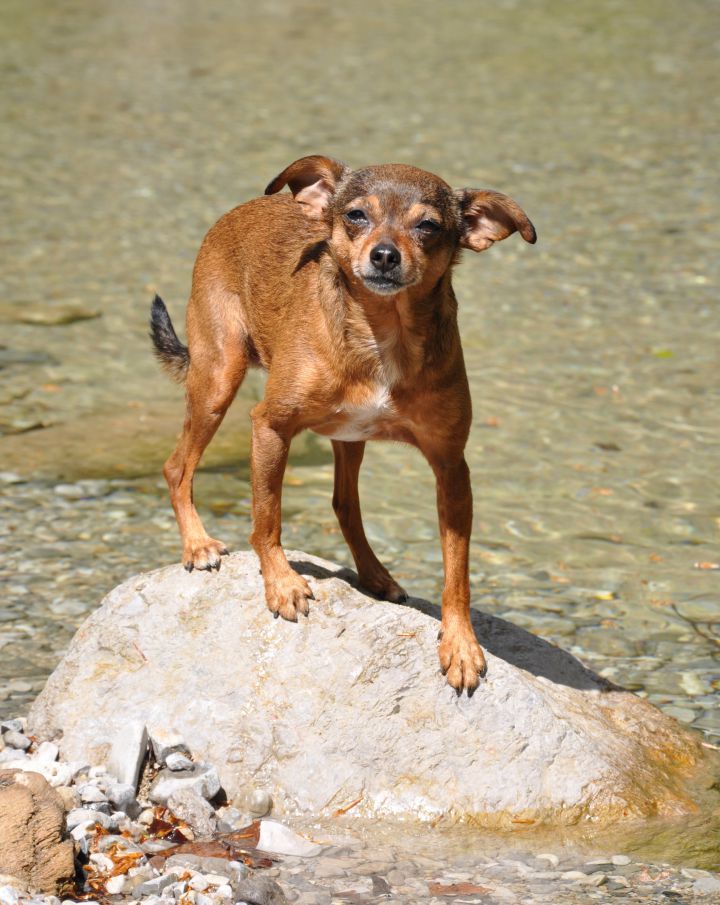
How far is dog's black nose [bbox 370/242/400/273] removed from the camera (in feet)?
16.0

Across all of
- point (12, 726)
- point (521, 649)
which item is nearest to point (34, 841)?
point (12, 726)

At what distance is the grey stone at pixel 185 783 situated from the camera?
16.7 ft

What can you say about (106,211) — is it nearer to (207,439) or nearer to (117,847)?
(207,439)

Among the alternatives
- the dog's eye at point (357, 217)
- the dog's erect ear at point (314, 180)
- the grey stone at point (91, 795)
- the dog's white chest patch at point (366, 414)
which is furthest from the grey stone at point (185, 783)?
the dog's erect ear at point (314, 180)

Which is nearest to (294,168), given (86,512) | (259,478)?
(259,478)

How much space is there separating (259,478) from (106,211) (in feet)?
28.7

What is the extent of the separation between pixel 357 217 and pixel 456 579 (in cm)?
140

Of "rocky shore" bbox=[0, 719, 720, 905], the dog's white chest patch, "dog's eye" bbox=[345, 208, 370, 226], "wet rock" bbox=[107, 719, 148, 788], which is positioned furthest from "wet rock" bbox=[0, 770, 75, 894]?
"dog's eye" bbox=[345, 208, 370, 226]

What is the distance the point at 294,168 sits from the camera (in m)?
5.45

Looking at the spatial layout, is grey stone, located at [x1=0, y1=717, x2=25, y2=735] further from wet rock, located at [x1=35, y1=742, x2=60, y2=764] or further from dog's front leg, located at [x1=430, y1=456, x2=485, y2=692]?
dog's front leg, located at [x1=430, y1=456, x2=485, y2=692]

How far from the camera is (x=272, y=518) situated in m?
5.45

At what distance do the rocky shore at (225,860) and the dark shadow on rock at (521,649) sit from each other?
100 centimetres

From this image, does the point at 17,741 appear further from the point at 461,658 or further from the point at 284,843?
the point at 461,658

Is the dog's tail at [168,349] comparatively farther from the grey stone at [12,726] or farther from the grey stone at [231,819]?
the grey stone at [231,819]
